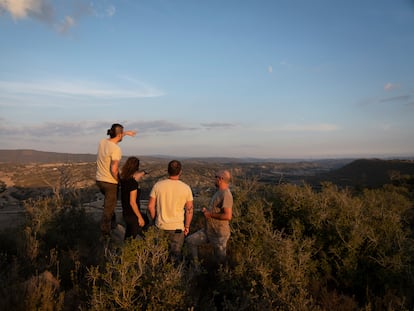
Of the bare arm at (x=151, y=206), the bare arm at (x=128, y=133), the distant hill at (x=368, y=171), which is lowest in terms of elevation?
the distant hill at (x=368, y=171)

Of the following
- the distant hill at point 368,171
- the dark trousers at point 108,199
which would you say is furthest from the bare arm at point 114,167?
the distant hill at point 368,171

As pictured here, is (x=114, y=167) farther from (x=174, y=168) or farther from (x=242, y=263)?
(x=242, y=263)

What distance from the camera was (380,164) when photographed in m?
54.2

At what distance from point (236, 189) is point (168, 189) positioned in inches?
159

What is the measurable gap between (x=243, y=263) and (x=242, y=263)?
2 cm

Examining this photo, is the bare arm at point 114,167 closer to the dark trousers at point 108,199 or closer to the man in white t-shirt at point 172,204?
the dark trousers at point 108,199

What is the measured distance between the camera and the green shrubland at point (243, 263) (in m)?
3.61

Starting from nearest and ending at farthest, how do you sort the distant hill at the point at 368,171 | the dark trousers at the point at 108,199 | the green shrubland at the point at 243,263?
the green shrubland at the point at 243,263 < the dark trousers at the point at 108,199 < the distant hill at the point at 368,171

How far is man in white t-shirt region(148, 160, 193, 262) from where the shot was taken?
492 cm

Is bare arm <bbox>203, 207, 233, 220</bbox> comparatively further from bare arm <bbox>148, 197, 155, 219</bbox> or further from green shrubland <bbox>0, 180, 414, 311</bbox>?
bare arm <bbox>148, 197, 155, 219</bbox>

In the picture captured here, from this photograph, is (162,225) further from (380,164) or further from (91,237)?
(380,164)

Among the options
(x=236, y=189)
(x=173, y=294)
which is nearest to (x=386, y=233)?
(x=236, y=189)

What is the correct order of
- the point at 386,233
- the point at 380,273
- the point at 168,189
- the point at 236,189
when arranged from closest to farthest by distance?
the point at 168,189 → the point at 380,273 → the point at 386,233 → the point at 236,189

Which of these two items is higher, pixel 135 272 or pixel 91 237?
pixel 135 272
